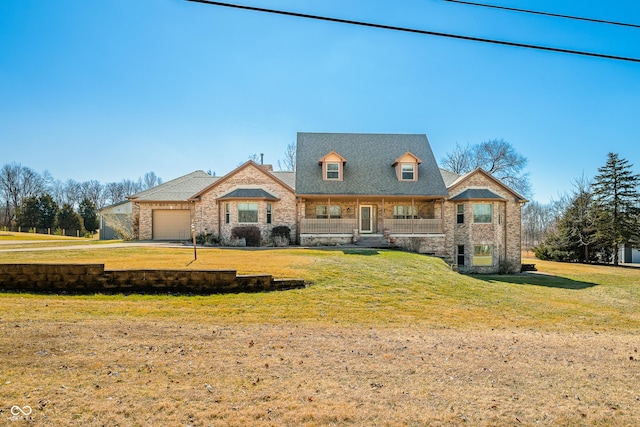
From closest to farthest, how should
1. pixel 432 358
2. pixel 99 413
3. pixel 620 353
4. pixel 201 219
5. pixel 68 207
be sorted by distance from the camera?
1. pixel 99 413
2. pixel 432 358
3. pixel 620 353
4. pixel 201 219
5. pixel 68 207

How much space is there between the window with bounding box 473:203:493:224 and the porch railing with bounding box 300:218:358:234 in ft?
27.5

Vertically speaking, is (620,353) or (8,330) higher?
(8,330)

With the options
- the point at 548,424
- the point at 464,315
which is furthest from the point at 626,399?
the point at 464,315

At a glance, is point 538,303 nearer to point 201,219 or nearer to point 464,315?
point 464,315

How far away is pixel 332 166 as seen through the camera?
86.7 ft

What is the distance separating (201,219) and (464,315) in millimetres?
20185

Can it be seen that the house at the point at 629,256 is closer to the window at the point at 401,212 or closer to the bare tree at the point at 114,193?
the window at the point at 401,212

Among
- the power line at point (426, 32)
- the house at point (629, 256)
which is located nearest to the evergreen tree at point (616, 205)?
the house at point (629, 256)

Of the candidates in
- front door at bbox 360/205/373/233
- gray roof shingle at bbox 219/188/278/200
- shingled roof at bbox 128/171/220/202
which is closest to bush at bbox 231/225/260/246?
gray roof shingle at bbox 219/188/278/200

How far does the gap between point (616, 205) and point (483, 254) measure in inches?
720

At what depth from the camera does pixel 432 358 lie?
5.97 metres

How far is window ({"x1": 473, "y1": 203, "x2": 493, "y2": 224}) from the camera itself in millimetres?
24797

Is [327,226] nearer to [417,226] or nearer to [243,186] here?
[417,226]

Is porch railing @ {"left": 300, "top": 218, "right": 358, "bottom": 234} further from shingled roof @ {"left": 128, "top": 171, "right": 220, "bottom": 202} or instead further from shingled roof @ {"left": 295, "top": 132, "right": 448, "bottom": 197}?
shingled roof @ {"left": 128, "top": 171, "right": 220, "bottom": 202}
